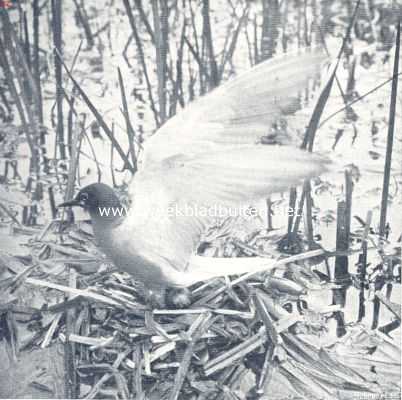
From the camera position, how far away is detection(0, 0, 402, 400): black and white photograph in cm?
68

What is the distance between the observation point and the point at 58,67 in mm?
878

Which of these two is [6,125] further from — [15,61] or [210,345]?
[210,345]

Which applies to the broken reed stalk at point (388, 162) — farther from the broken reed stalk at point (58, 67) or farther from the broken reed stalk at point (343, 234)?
the broken reed stalk at point (58, 67)

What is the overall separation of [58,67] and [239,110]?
1.21ft

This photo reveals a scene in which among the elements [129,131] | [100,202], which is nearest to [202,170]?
[100,202]

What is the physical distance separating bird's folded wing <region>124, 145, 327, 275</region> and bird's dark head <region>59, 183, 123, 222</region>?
2cm

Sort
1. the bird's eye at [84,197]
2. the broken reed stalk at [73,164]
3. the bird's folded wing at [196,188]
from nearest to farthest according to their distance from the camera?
1. the bird's folded wing at [196,188]
2. the bird's eye at [84,197]
3. the broken reed stalk at [73,164]

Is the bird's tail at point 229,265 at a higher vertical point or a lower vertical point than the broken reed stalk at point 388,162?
lower

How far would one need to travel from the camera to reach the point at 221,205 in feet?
2.17

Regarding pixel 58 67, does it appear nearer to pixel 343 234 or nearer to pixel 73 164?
pixel 73 164

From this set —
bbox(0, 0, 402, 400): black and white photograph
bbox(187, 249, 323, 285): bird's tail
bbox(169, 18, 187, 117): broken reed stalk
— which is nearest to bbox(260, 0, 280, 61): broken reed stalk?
bbox(0, 0, 402, 400): black and white photograph

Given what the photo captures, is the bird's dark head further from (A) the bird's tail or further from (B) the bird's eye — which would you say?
(A) the bird's tail

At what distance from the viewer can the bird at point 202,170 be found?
63cm

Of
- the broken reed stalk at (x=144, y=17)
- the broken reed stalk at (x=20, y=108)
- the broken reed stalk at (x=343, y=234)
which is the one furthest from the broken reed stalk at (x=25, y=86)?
the broken reed stalk at (x=343, y=234)
